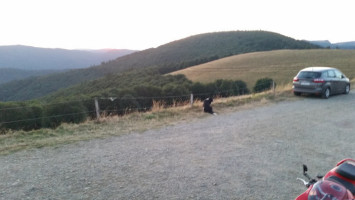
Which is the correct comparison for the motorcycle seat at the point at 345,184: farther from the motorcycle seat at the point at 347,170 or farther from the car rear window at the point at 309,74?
the car rear window at the point at 309,74

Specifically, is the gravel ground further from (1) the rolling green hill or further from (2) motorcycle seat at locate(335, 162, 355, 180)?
(1) the rolling green hill

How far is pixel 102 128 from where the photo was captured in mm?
8445

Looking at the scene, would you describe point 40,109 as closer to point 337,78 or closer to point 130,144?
point 130,144

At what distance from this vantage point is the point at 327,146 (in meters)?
6.82

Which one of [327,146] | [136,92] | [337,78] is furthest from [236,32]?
[327,146]

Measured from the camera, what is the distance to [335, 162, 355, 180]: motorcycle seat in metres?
2.37

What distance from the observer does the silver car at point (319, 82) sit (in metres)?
14.4

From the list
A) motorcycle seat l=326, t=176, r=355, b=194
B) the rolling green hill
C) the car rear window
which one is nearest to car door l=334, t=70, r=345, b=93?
the car rear window

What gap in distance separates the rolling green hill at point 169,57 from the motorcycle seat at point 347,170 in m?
75.1

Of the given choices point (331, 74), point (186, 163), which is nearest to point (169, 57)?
point (331, 74)

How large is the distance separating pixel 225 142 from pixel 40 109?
14.8m

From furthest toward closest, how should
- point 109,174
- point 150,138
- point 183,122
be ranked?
point 183,122
point 150,138
point 109,174

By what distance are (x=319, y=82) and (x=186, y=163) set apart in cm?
1170

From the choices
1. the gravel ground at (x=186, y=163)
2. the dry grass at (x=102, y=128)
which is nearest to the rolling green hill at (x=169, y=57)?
the dry grass at (x=102, y=128)
